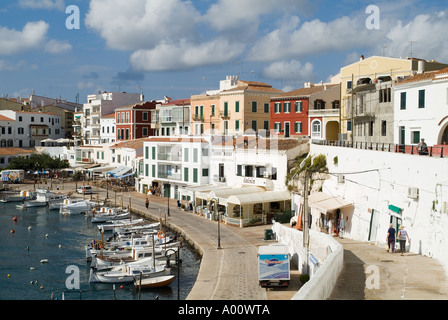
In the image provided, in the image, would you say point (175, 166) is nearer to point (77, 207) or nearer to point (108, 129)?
point (77, 207)

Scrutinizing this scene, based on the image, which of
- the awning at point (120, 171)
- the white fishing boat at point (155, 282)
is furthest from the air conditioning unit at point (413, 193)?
the awning at point (120, 171)

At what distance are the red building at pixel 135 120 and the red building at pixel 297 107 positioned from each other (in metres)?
26.9

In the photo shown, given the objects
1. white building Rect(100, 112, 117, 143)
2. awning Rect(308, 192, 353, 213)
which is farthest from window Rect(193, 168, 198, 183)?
white building Rect(100, 112, 117, 143)

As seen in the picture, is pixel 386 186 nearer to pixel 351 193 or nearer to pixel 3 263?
pixel 351 193

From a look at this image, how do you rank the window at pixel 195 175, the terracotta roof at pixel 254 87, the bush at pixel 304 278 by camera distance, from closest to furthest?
the bush at pixel 304 278 → the window at pixel 195 175 → the terracotta roof at pixel 254 87

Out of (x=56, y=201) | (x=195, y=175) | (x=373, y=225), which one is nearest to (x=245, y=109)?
(x=195, y=175)

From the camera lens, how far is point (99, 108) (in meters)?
85.4

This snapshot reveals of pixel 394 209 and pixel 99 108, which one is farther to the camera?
pixel 99 108

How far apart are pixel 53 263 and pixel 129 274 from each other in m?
7.11

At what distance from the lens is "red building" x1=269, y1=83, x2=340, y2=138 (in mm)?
52969

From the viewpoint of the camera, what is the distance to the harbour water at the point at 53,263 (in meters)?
26.9

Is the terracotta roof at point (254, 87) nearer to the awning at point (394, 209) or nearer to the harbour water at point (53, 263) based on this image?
the harbour water at point (53, 263)
